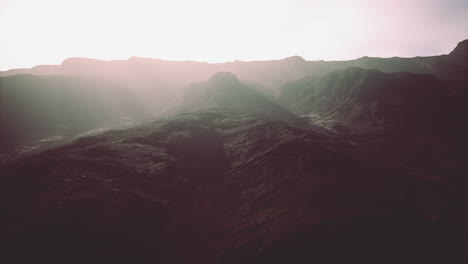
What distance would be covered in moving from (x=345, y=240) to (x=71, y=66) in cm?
23982

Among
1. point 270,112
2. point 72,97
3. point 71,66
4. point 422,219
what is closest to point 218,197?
point 422,219

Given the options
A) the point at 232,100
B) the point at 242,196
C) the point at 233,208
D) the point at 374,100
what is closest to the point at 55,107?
the point at 232,100

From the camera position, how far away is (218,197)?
30719 mm

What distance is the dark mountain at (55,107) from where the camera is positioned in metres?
78.4

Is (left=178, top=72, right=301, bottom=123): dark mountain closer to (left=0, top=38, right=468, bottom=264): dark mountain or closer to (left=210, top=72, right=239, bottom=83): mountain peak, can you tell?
(left=210, top=72, right=239, bottom=83): mountain peak

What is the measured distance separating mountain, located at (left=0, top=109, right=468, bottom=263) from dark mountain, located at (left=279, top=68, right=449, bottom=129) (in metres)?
33.2

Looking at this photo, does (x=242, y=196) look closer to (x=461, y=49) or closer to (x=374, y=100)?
(x=374, y=100)

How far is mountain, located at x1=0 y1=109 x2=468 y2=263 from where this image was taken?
17547 millimetres

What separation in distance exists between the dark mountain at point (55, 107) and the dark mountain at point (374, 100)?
300 ft

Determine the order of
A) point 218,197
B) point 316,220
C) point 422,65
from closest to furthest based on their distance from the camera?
point 316,220
point 218,197
point 422,65

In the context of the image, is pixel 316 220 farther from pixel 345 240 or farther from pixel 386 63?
pixel 386 63

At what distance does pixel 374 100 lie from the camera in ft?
267

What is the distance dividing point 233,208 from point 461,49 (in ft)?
722

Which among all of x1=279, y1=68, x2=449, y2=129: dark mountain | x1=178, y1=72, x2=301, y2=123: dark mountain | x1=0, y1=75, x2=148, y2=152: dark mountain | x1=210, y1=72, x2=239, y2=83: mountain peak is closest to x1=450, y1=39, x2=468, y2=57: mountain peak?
x1=279, y1=68, x2=449, y2=129: dark mountain
